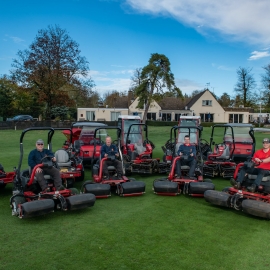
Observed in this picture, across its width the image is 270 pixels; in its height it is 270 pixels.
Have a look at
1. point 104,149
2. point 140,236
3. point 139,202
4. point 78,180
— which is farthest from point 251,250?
point 78,180

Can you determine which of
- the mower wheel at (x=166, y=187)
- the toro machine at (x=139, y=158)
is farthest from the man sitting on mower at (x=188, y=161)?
the toro machine at (x=139, y=158)

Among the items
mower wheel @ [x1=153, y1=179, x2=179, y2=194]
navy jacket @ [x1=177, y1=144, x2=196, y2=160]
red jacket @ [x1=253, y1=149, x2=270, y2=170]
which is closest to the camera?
red jacket @ [x1=253, y1=149, x2=270, y2=170]

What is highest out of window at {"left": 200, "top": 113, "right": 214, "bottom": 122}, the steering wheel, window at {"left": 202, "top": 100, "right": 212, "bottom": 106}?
window at {"left": 202, "top": 100, "right": 212, "bottom": 106}

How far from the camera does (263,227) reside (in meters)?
6.20

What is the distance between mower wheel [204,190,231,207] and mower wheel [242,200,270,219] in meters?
0.50

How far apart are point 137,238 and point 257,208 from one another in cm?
271

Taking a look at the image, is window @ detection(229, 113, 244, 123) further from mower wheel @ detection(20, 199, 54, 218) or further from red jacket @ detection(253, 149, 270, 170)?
mower wheel @ detection(20, 199, 54, 218)

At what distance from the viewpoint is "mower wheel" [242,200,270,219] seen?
6.39 meters

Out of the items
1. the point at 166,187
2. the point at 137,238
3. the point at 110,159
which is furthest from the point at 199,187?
the point at 137,238

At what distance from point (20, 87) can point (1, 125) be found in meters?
7.73

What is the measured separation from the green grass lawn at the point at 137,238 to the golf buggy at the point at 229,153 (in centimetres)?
353

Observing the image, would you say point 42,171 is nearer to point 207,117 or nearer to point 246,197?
point 246,197

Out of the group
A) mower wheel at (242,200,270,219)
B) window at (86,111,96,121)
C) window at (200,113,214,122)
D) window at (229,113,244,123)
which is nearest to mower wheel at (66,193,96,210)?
mower wheel at (242,200,270,219)

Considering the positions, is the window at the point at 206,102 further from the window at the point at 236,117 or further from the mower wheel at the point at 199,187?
the mower wheel at the point at 199,187
